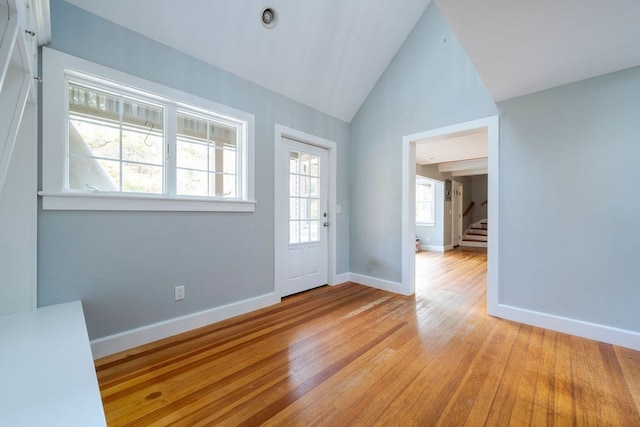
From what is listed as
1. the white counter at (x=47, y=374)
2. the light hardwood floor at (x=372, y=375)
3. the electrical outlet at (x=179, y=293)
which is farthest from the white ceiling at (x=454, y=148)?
the white counter at (x=47, y=374)

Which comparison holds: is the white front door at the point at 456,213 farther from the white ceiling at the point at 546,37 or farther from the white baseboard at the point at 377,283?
the white ceiling at the point at 546,37

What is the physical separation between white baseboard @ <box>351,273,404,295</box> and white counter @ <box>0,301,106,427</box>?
3.03 m

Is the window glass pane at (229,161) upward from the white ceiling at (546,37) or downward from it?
downward

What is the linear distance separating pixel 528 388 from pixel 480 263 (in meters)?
4.25

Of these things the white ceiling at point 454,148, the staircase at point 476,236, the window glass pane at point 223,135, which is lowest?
the staircase at point 476,236

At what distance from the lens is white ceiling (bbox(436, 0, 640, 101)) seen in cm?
147

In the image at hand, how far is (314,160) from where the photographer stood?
→ 3.59 m

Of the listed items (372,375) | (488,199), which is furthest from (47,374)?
(488,199)

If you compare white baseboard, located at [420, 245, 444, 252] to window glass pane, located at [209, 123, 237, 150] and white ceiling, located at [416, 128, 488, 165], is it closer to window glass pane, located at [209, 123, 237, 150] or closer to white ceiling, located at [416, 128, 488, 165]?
white ceiling, located at [416, 128, 488, 165]

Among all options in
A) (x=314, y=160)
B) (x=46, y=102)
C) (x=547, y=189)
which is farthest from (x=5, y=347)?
(x=547, y=189)

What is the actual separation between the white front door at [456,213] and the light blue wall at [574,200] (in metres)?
5.71

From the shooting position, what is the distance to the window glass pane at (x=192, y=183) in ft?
7.74

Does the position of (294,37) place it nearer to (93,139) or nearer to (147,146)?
(147,146)

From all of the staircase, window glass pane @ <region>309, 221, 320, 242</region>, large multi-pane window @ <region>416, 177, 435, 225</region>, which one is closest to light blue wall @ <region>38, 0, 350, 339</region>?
window glass pane @ <region>309, 221, 320, 242</region>
